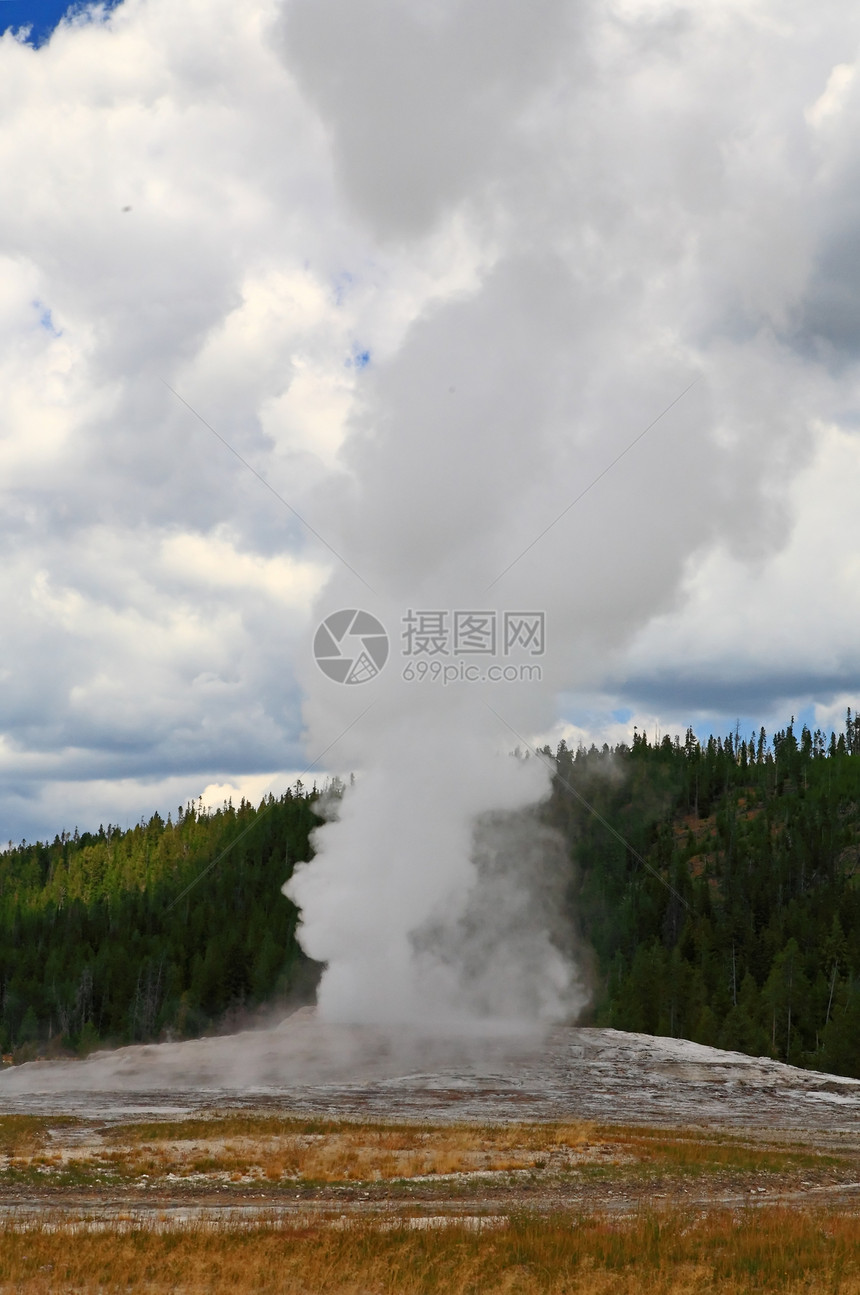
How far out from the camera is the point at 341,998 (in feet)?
276

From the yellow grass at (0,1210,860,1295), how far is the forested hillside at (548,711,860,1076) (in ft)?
243

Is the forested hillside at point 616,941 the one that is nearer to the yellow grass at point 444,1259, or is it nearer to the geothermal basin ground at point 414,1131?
the geothermal basin ground at point 414,1131

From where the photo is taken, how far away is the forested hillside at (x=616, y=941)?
10812 cm

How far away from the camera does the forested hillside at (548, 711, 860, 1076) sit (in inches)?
4124

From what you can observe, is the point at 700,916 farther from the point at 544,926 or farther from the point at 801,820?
the point at 801,820

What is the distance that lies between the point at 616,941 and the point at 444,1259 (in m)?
124

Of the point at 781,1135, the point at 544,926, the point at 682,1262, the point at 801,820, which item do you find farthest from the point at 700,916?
the point at 682,1262

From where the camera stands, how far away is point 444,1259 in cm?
2091

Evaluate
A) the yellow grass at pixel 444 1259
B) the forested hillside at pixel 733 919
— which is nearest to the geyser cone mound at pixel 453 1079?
the yellow grass at pixel 444 1259

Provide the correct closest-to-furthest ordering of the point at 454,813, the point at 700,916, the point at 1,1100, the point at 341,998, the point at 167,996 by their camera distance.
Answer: the point at 1,1100
the point at 341,998
the point at 454,813
the point at 167,996
the point at 700,916

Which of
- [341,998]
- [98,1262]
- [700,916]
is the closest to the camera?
[98,1262]

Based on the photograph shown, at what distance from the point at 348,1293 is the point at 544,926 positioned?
94.9 meters

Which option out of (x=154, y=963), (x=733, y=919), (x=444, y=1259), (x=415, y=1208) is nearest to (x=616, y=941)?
(x=733, y=919)

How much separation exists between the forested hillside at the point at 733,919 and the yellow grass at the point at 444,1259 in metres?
74.1
